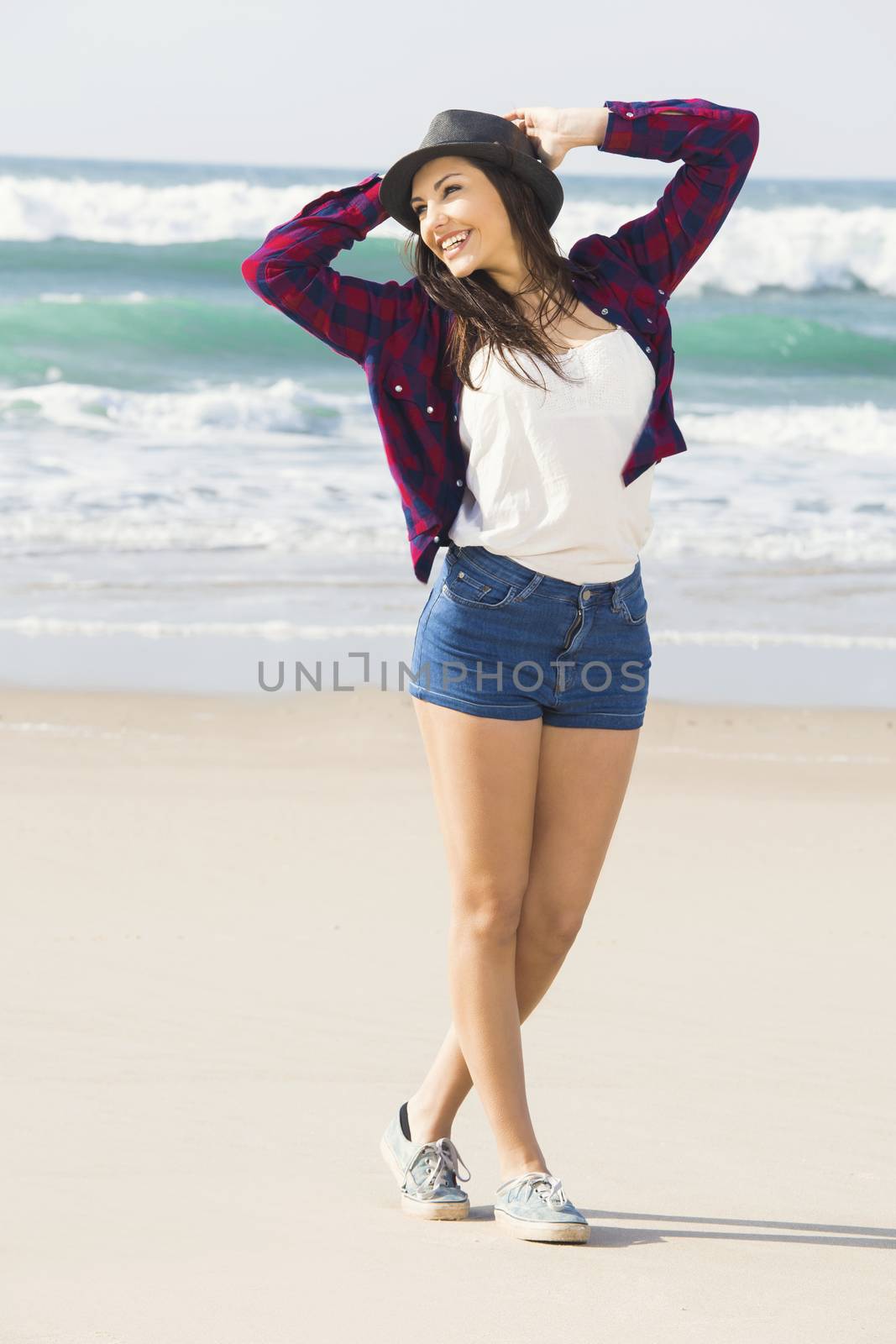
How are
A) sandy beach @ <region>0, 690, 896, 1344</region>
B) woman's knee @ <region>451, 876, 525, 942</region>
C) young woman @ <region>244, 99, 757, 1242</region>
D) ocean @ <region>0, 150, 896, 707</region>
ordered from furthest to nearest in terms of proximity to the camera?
1. ocean @ <region>0, 150, 896, 707</region>
2. woman's knee @ <region>451, 876, 525, 942</region>
3. young woman @ <region>244, 99, 757, 1242</region>
4. sandy beach @ <region>0, 690, 896, 1344</region>

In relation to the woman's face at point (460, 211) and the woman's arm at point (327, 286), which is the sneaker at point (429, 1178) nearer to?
the woman's arm at point (327, 286)

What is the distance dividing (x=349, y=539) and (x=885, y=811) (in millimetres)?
5071

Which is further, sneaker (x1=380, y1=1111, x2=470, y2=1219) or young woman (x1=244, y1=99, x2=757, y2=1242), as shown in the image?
sneaker (x1=380, y1=1111, x2=470, y2=1219)

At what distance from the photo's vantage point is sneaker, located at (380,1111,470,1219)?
2641 mm

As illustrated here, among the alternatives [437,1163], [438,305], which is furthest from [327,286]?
[437,1163]

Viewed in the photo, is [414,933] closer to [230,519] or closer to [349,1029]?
[349,1029]

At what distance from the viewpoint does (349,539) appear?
9.92 m

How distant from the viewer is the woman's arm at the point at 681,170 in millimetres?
2592

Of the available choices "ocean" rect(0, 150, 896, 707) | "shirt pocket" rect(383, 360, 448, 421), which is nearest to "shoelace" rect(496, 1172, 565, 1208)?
"shirt pocket" rect(383, 360, 448, 421)

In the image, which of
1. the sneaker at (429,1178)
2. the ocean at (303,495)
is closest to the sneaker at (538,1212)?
the sneaker at (429,1178)

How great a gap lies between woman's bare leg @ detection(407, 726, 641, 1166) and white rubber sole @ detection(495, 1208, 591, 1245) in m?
0.33

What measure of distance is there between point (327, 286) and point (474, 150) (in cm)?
32

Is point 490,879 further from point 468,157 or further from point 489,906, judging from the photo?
point 468,157

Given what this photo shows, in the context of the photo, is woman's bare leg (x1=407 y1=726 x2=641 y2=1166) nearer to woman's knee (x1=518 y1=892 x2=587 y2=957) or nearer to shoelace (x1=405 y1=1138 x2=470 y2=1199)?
woman's knee (x1=518 y1=892 x2=587 y2=957)
